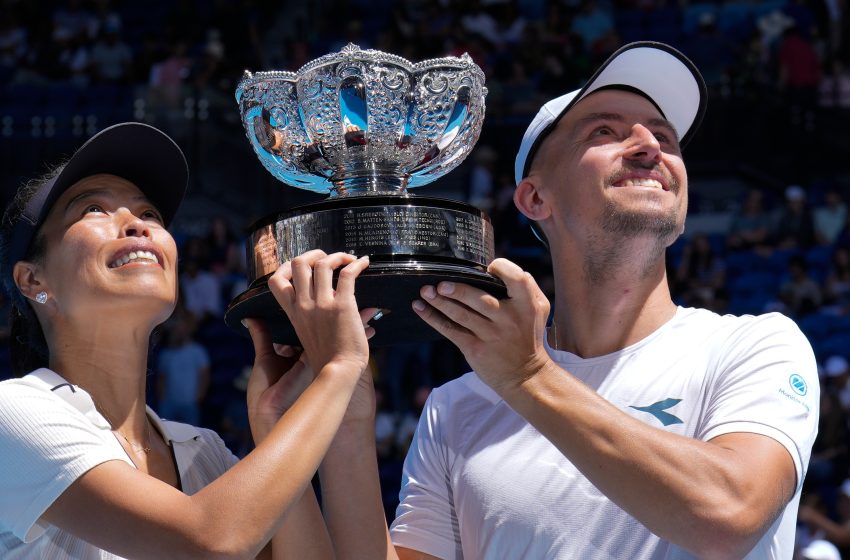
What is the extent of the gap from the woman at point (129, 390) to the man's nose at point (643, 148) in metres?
0.77

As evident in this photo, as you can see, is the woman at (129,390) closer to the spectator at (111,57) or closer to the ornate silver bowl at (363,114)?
the ornate silver bowl at (363,114)

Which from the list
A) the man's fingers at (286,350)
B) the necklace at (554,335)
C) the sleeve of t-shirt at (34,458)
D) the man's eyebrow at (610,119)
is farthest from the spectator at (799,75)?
the sleeve of t-shirt at (34,458)

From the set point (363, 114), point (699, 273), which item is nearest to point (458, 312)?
point (363, 114)

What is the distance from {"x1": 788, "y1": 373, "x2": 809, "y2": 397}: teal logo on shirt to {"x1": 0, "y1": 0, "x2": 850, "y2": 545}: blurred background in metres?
5.23

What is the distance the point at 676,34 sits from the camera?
12602mm

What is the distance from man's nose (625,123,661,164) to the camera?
2.98m

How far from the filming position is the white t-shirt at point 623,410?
8.67 feet

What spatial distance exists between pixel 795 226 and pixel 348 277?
833 cm

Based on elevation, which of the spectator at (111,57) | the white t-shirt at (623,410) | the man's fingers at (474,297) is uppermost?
the man's fingers at (474,297)

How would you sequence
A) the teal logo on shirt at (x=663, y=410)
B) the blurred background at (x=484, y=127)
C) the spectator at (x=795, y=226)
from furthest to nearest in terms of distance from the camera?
the spectator at (x=795, y=226), the blurred background at (x=484, y=127), the teal logo on shirt at (x=663, y=410)

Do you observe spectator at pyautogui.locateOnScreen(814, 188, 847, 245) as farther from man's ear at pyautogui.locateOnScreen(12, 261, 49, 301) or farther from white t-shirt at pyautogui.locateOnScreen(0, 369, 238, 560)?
white t-shirt at pyautogui.locateOnScreen(0, 369, 238, 560)

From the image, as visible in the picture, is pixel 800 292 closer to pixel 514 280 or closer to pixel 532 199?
pixel 532 199

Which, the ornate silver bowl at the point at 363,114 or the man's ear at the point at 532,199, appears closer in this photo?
the ornate silver bowl at the point at 363,114

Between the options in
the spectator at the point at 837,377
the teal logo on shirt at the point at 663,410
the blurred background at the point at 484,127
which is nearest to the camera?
the teal logo on shirt at the point at 663,410
